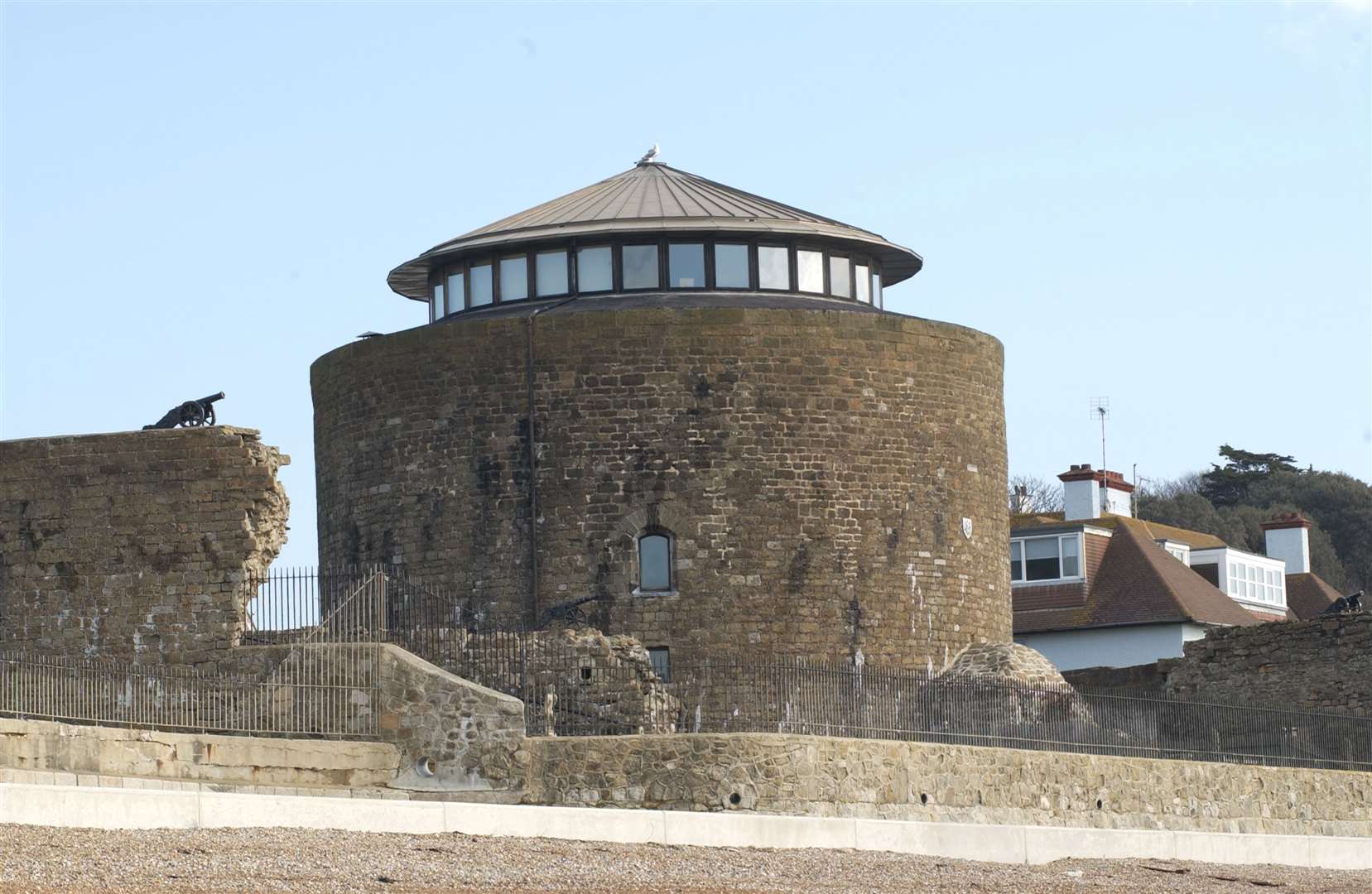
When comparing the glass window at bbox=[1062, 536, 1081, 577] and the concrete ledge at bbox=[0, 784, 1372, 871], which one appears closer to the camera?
the concrete ledge at bbox=[0, 784, 1372, 871]

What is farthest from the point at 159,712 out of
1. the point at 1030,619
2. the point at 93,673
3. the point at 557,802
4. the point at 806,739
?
the point at 1030,619

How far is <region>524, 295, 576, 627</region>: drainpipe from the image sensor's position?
34250 mm

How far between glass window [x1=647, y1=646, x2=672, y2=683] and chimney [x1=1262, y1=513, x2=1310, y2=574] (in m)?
33.6

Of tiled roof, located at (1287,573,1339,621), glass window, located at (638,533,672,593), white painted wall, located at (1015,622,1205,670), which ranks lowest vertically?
white painted wall, located at (1015,622,1205,670)

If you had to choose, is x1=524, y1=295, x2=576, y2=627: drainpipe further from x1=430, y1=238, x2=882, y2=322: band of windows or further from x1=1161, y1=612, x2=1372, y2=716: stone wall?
x1=1161, y1=612, x2=1372, y2=716: stone wall

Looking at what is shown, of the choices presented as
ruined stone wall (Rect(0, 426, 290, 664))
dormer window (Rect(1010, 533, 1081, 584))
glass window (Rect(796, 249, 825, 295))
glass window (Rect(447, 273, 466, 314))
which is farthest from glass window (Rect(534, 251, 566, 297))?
dormer window (Rect(1010, 533, 1081, 584))

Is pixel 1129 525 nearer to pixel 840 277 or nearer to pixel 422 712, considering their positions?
pixel 840 277

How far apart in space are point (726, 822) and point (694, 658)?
11792 mm

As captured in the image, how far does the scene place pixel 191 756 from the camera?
80.2 ft

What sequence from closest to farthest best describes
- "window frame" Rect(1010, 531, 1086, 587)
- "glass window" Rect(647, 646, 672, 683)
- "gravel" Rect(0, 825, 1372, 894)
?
"gravel" Rect(0, 825, 1372, 894) → "glass window" Rect(647, 646, 672, 683) → "window frame" Rect(1010, 531, 1086, 587)

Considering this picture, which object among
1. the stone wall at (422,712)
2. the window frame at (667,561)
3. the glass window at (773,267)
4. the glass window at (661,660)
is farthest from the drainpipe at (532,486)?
the stone wall at (422,712)

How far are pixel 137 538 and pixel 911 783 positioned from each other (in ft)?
30.8

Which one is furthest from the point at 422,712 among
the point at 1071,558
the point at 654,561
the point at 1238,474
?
the point at 1238,474

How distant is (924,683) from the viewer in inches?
1176
